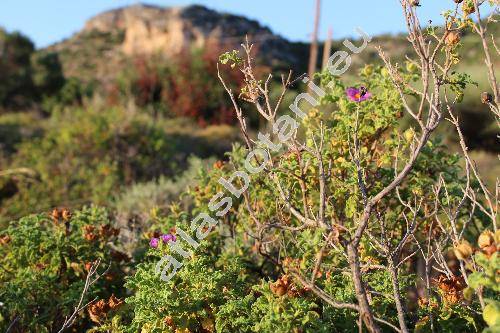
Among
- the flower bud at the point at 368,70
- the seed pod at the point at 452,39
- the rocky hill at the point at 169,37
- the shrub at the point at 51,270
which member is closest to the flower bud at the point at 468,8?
the seed pod at the point at 452,39

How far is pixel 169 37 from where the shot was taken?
26688 millimetres

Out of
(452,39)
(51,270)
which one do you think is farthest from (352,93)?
(51,270)

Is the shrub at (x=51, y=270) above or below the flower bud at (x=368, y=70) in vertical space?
below

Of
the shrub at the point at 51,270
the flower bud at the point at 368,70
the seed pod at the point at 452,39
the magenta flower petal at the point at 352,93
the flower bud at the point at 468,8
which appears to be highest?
the flower bud at the point at 468,8

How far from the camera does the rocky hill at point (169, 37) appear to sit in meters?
26.2

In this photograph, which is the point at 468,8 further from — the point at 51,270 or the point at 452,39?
the point at 51,270

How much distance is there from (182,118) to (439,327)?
1097cm

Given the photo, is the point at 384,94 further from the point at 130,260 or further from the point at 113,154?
the point at 113,154

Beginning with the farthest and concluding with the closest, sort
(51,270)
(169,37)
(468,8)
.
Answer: (169,37)
(51,270)
(468,8)

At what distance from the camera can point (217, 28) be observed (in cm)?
2748

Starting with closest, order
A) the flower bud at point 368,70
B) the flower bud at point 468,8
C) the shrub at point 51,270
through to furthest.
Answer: the flower bud at point 468,8 → the shrub at point 51,270 → the flower bud at point 368,70

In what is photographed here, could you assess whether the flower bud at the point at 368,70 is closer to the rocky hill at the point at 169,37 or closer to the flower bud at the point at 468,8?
the flower bud at the point at 468,8

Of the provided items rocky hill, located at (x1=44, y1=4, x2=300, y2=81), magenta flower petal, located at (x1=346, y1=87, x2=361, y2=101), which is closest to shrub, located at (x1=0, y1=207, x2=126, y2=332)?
magenta flower petal, located at (x1=346, y1=87, x2=361, y2=101)

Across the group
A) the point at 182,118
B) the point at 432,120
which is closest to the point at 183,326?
the point at 432,120
